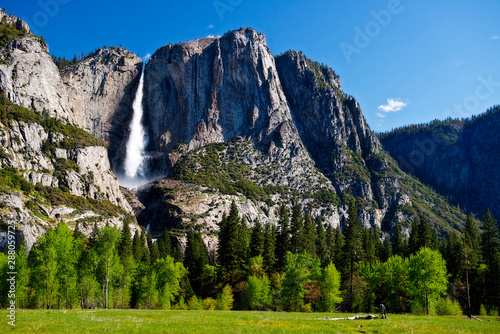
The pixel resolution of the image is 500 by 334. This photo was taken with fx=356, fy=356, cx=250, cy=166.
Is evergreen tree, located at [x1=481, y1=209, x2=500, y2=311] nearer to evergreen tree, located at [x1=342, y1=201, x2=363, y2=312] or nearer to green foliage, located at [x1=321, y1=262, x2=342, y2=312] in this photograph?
evergreen tree, located at [x1=342, y1=201, x2=363, y2=312]

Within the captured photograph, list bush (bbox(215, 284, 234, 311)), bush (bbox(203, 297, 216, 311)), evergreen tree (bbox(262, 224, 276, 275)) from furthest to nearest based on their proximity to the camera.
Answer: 1. evergreen tree (bbox(262, 224, 276, 275))
2. bush (bbox(203, 297, 216, 311))
3. bush (bbox(215, 284, 234, 311))

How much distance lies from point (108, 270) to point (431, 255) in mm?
48329

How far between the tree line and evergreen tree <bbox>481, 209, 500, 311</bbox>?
20cm

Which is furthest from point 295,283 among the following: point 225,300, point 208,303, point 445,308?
point 445,308

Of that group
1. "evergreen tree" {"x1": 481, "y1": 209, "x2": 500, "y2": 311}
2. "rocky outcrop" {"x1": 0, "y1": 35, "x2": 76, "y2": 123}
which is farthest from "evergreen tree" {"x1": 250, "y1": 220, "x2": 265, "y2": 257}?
"rocky outcrop" {"x1": 0, "y1": 35, "x2": 76, "y2": 123}

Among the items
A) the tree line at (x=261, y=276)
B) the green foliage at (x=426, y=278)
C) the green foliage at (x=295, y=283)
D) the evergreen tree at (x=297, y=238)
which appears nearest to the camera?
the tree line at (x=261, y=276)

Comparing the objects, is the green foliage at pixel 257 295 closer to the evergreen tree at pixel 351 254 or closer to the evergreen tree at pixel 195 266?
the evergreen tree at pixel 351 254

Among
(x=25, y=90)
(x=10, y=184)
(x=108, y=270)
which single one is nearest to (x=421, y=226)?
(x=108, y=270)

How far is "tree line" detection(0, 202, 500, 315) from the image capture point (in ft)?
165

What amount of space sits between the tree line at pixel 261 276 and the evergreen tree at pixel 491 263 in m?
0.20

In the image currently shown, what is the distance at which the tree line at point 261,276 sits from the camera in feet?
165

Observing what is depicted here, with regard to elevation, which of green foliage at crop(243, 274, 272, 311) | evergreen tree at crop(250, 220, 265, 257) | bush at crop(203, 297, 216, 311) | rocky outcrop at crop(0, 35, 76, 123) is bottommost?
bush at crop(203, 297, 216, 311)

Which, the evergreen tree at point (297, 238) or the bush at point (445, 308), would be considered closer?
the bush at point (445, 308)

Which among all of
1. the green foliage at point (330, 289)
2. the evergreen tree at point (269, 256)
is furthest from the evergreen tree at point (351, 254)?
the evergreen tree at point (269, 256)
